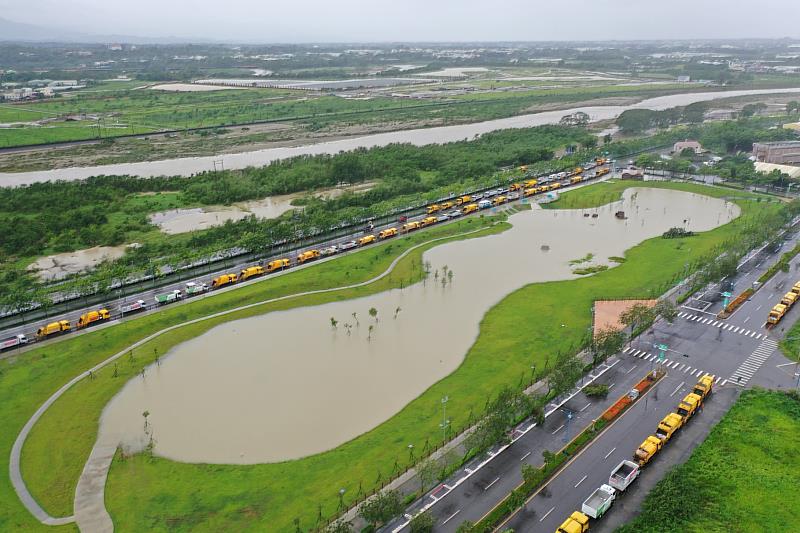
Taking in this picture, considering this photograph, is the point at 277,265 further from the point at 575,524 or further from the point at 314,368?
the point at 575,524

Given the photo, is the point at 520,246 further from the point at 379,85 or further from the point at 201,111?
the point at 379,85

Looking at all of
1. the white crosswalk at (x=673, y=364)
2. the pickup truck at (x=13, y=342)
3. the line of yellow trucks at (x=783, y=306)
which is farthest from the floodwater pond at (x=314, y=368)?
the line of yellow trucks at (x=783, y=306)

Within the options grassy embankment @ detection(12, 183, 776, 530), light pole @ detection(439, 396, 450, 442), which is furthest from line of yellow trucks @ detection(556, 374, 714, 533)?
grassy embankment @ detection(12, 183, 776, 530)

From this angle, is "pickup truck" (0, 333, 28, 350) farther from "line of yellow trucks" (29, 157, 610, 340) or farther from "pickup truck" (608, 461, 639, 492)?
"pickup truck" (608, 461, 639, 492)

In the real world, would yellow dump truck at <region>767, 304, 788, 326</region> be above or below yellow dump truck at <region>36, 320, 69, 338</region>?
above

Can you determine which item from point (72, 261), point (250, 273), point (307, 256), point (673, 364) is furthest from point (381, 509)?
point (72, 261)
